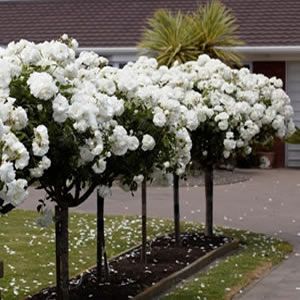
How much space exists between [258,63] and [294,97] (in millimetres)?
1157

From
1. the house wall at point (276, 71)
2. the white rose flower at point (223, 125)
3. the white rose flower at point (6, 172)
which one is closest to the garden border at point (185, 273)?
the white rose flower at point (223, 125)

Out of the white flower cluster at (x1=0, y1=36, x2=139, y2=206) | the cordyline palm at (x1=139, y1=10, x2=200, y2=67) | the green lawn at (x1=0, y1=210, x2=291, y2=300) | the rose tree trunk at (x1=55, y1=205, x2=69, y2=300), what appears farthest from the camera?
Answer: the cordyline palm at (x1=139, y1=10, x2=200, y2=67)

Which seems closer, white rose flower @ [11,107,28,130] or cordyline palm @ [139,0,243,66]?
white rose flower @ [11,107,28,130]

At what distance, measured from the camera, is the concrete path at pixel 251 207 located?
11.9 m

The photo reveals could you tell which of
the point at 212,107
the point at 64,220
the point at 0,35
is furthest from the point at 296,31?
the point at 64,220

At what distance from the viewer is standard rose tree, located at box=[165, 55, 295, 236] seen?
11.7 meters

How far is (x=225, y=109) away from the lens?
11898mm

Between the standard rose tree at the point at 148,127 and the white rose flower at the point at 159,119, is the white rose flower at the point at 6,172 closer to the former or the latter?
the standard rose tree at the point at 148,127

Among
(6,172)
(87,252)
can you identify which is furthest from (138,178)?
(87,252)

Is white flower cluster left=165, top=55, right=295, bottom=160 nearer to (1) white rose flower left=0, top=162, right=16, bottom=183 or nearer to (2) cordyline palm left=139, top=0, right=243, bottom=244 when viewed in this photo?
(1) white rose flower left=0, top=162, right=16, bottom=183

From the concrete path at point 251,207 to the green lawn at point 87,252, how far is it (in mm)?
356

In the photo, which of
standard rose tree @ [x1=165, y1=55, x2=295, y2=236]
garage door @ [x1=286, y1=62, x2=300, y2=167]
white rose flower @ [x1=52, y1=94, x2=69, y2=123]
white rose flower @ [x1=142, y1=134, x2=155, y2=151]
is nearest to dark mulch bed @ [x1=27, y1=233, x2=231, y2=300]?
standard rose tree @ [x1=165, y1=55, x2=295, y2=236]

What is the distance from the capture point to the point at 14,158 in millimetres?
6301

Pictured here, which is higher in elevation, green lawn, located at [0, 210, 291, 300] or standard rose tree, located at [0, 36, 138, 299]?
standard rose tree, located at [0, 36, 138, 299]
